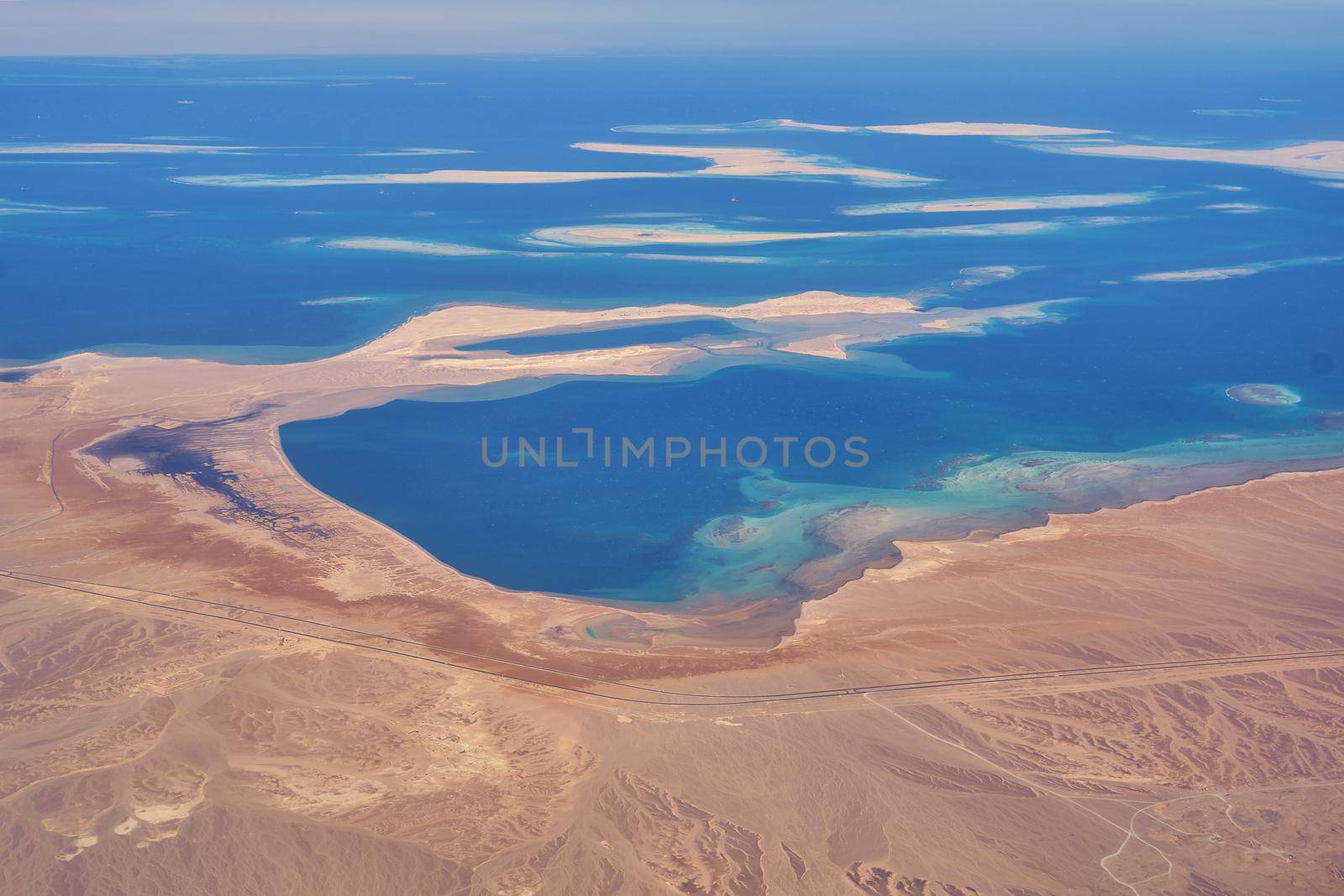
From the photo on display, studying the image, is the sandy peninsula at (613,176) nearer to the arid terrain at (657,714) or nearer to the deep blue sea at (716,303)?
the deep blue sea at (716,303)

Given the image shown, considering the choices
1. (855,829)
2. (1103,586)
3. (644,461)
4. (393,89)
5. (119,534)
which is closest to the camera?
(855,829)

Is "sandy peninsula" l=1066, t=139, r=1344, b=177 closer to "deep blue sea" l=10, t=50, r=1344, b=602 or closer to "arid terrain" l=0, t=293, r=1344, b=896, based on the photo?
"deep blue sea" l=10, t=50, r=1344, b=602

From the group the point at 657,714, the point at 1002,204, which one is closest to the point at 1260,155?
the point at 1002,204

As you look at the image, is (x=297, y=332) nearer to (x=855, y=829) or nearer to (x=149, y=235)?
(x=149, y=235)

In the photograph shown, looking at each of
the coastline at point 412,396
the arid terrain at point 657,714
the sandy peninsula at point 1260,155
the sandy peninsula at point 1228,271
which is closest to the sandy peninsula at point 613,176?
the sandy peninsula at point 1260,155

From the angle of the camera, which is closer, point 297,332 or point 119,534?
point 119,534

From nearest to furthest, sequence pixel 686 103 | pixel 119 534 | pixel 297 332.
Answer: pixel 119 534 < pixel 297 332 < pixel 686 103

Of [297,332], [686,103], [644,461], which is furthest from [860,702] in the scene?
[686,103]

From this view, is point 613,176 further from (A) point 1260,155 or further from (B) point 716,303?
(A) point 1260,155
